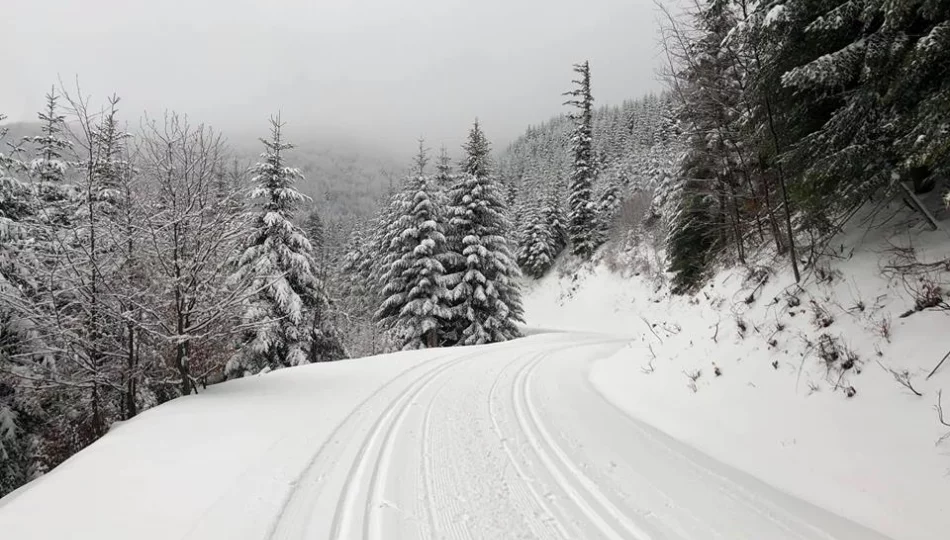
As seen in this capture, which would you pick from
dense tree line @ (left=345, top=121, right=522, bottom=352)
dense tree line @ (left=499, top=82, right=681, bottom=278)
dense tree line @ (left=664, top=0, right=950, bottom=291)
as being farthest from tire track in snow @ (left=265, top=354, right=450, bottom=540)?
dense tree line @ (left=499, top=82, right=681, bottom=278)

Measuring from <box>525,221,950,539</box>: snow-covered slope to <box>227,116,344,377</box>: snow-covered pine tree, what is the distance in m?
11.7

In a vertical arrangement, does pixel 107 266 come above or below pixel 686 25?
below

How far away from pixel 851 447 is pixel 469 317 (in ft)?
56.0

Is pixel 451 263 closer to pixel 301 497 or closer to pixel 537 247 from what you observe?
pixel 301 497

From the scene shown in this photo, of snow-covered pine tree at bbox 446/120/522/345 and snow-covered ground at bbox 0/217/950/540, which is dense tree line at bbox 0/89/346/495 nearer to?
snow-covered ground at bbox 0/217/950/540

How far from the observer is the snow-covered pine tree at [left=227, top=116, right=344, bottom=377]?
15.2 m

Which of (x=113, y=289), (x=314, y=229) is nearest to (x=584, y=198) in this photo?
(x=314, y=229)

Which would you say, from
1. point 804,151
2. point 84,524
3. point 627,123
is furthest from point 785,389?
point 627,123

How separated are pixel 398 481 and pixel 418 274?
16354 millimetres

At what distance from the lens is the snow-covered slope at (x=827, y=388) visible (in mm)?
3725

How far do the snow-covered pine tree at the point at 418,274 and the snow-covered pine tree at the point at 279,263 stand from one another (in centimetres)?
433

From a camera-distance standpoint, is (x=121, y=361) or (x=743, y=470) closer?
(x=743, y=470)

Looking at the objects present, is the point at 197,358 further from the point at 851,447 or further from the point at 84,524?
the point at 851,447

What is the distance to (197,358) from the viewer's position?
905 centimetres
